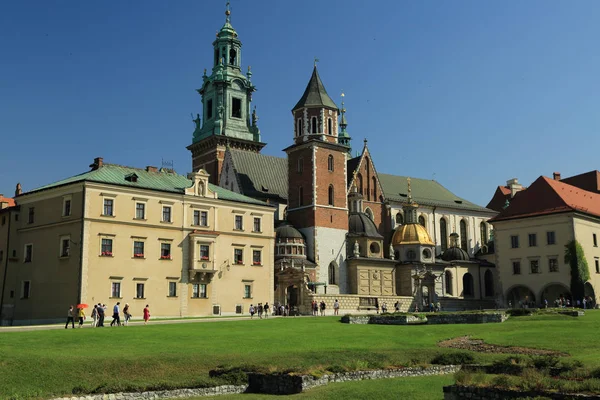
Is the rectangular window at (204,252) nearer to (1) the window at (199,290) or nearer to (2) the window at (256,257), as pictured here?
(1) the window at (199,290)

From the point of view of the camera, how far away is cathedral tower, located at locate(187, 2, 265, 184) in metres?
89.8

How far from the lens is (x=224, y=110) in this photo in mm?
91250

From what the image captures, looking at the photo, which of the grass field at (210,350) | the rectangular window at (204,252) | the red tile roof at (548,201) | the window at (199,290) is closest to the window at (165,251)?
the rectangular window at (204,252)

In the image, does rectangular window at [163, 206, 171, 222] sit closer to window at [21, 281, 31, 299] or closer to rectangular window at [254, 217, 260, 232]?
rectangular window at [254, 217, 260, 232]

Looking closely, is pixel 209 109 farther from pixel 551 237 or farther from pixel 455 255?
pixel 551 237

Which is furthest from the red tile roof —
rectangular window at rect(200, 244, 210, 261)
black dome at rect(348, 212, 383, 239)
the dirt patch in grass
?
the dirt patch in grass

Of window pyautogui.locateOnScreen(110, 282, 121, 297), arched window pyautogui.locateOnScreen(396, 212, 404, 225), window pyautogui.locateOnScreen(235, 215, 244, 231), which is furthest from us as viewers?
arched window pyautogui.locateOnScreen(396, 212, 404, 225)

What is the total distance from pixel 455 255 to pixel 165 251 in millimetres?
42644

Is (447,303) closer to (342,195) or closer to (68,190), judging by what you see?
(342,195)

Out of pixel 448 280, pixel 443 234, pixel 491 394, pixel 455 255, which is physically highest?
pixel 443 234

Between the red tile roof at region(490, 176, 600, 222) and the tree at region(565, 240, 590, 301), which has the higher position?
the red tile roof at region(490, 176, 600, 222)

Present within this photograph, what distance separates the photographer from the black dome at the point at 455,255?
84056 millimetres

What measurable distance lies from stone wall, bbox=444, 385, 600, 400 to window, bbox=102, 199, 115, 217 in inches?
1550

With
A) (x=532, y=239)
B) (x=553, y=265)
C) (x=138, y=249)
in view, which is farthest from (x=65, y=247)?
(x=553, y=265)
